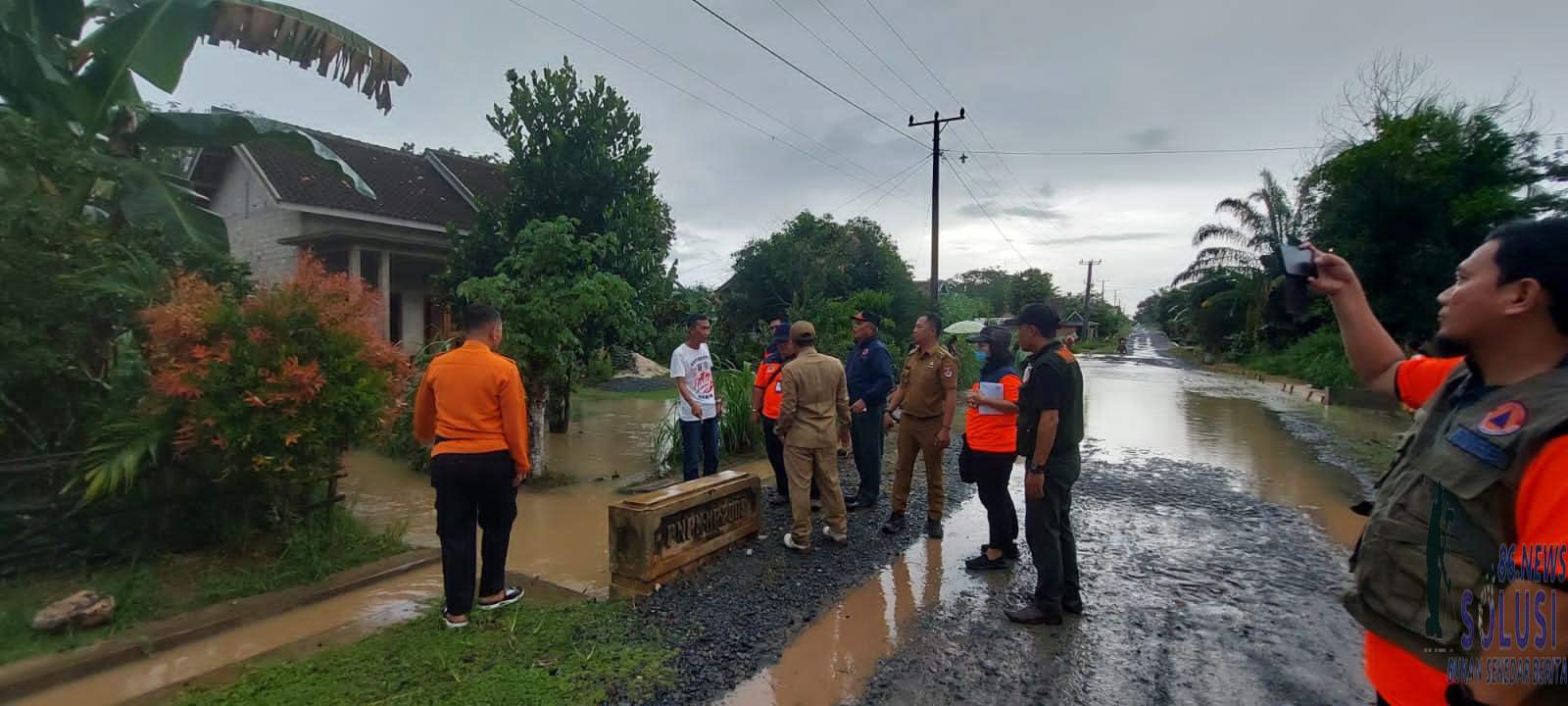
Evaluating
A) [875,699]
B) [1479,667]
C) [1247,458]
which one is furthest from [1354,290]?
[1247,458]

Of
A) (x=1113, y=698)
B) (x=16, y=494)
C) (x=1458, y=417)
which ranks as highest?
(x=1458, y=417)

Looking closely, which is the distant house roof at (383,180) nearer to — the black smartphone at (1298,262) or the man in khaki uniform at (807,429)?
the man in khaki uniform at (807,429)

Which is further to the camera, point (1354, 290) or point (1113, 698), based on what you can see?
point (1113, 698)

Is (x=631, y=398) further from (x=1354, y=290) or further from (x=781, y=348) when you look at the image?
(x=1354, y=290)

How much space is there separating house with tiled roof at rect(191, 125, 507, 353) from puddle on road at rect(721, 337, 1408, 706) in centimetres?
1125

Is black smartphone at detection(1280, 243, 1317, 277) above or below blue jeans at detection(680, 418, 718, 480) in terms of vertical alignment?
above

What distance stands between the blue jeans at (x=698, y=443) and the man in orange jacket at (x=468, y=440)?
2.81 m

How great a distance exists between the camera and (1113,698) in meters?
3.29

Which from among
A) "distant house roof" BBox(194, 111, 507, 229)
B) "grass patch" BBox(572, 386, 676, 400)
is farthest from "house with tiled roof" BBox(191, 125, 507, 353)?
"grass patch" BBox(572, 386, 676, 400)

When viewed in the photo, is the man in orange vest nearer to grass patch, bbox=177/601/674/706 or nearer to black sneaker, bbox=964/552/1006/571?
black sneaker, bbox=964/552/1006/571

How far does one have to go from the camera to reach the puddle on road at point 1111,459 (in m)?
3.50

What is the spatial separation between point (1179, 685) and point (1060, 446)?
1.29 metres

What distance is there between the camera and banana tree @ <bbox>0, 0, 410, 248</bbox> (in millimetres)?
5203

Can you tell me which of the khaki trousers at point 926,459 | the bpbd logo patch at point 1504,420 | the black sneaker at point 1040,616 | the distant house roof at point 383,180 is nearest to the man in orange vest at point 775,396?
the khaki trousers at point 926,459
